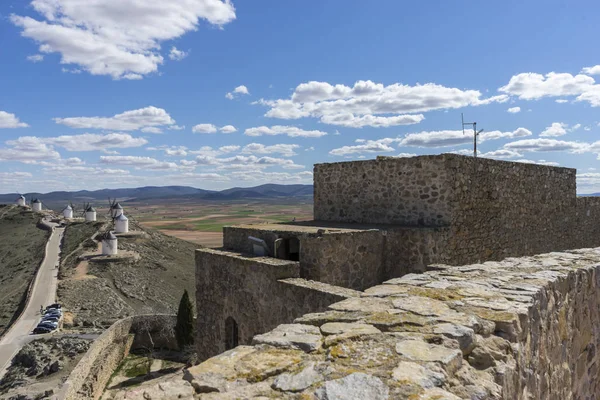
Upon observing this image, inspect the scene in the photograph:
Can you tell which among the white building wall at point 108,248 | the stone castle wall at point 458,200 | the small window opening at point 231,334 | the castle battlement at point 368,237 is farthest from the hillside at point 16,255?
the stone castle wall at point 458,200

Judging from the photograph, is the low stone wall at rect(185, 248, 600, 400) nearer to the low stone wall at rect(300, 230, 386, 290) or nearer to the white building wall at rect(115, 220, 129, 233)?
the low stone wall at rect(300, 230, 386, 290)

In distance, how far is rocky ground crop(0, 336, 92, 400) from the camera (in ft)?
65.5

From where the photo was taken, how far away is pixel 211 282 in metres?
9.47

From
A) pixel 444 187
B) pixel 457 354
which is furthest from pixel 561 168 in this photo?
pixel 457 354

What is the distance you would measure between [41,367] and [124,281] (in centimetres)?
1595

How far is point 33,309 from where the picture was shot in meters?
31.5

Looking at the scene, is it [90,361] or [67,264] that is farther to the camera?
[67,264]

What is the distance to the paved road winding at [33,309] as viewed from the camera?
981 inches

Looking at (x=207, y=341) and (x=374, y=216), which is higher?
(x=374, y=216)

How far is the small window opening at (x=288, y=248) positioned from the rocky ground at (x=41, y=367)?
53.2 feet

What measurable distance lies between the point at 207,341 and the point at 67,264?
3748cm

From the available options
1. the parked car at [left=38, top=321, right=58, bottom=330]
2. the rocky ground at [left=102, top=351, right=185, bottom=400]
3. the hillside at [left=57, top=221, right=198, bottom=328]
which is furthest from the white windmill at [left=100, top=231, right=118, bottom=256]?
the parked car at [left=38, top=321, right=58, bottom=330]

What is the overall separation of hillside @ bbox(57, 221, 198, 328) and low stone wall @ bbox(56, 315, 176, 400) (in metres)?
1.92

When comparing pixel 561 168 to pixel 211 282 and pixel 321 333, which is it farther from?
pixel 321 333
